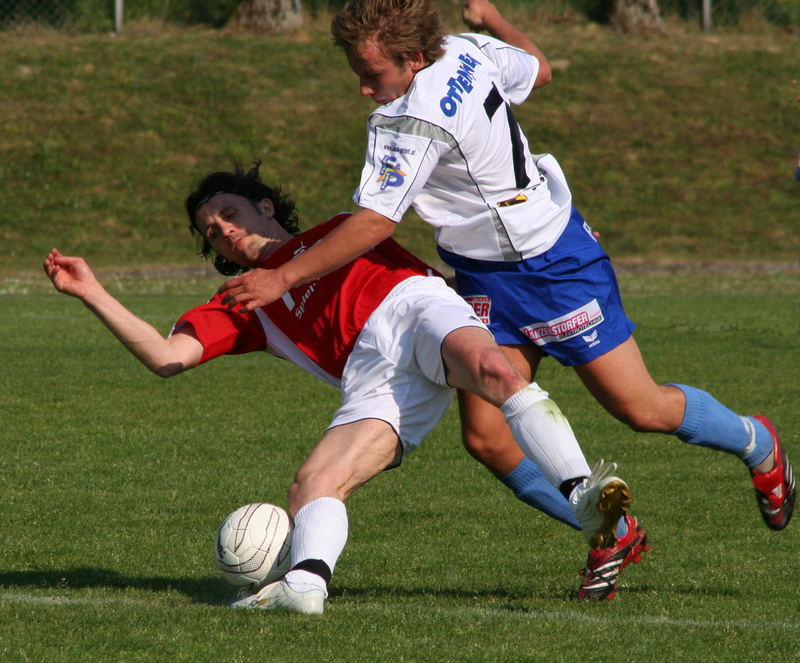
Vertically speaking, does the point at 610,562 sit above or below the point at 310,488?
below

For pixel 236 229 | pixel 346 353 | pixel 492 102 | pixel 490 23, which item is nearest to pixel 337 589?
pixel 346 353

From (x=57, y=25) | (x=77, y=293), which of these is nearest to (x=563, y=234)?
(x=77, y=293)

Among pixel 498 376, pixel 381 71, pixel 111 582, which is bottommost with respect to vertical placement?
pixel 111 582

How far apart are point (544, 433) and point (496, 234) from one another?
1.04 m

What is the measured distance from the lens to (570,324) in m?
5.21

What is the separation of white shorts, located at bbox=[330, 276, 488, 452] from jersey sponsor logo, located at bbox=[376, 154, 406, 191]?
1.55 ft

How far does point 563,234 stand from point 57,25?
27368 mm

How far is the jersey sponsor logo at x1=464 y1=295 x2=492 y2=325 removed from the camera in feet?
17.4

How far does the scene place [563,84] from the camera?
29.5 m

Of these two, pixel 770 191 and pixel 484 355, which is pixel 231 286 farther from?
pixel 770 191

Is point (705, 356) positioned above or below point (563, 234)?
below

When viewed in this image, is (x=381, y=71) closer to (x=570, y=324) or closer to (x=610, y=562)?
(x=570, y=324)

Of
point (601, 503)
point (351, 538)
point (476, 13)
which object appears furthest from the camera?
point (351, 538)

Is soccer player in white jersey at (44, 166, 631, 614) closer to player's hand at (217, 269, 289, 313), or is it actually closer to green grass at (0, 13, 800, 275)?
player's hand at (217, 269, 289, 313)
